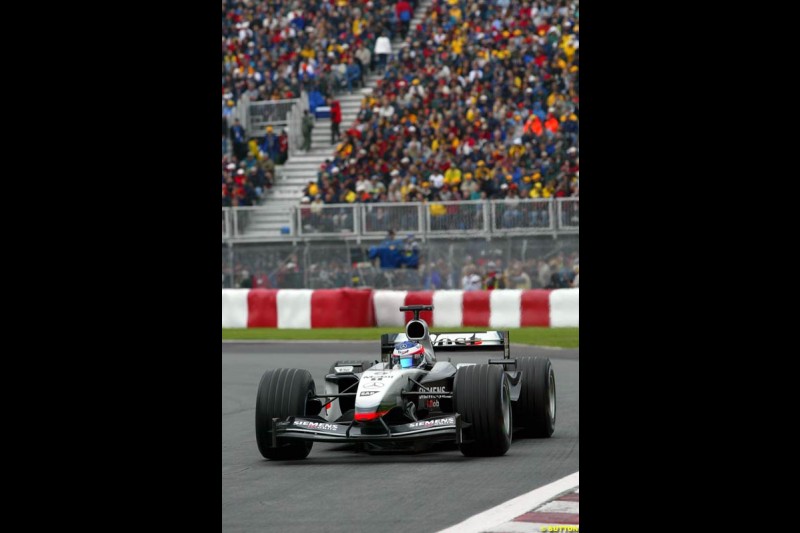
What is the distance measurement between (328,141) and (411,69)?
2807mm

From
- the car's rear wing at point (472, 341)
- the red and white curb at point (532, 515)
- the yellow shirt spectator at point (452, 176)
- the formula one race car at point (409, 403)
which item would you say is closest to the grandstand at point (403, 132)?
the yellow shirt spectator at point (452, 176)

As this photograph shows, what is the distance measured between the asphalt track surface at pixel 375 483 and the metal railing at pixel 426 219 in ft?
39.9

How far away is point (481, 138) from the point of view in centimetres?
2792

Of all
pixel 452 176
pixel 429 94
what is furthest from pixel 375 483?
pixel 429 94

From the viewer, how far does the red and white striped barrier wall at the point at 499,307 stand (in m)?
22.5

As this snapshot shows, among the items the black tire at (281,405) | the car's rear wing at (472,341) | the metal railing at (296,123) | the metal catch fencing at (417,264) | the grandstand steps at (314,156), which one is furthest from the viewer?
the metal railing at (296,123)

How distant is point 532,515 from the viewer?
21.1ft

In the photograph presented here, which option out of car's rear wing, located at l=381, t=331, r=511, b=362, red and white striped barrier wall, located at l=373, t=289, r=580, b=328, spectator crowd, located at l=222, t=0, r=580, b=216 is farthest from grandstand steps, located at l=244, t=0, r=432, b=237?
car's rear wing, located at l=381, t=331, r=511, b=362

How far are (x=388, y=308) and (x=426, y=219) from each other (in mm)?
2307

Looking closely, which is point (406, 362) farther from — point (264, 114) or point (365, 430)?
point (264, 114)

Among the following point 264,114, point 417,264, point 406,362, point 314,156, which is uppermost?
point 264,114

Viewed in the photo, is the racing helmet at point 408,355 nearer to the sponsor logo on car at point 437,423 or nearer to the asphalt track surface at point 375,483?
the asphalt track surface at point 375,483
